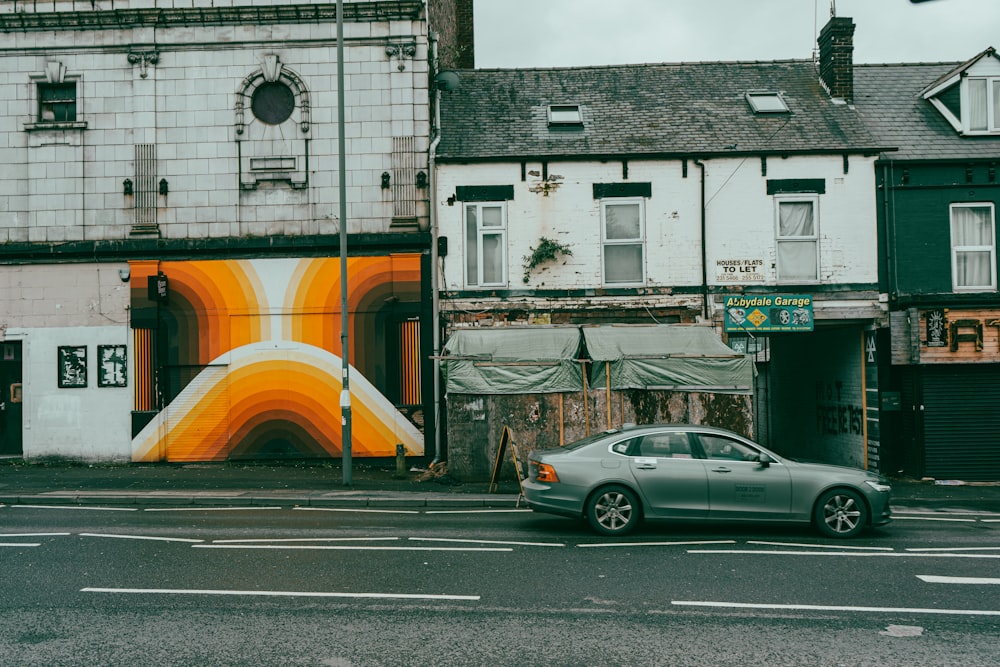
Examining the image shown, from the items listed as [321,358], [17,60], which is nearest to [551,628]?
[321,358]

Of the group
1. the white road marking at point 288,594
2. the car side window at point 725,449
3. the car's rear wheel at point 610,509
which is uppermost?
the car side window at point 725,449

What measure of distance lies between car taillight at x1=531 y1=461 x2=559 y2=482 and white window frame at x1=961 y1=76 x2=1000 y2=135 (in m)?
13.9

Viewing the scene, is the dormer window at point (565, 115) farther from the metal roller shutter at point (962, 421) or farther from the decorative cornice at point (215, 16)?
the metal roller shutter at point (962, 421)

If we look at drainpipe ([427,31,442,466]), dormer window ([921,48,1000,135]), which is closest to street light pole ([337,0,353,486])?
drainpipe ([427,31,442,466])

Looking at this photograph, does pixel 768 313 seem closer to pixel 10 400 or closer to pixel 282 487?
pixel 282 487

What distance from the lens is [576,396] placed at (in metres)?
16.6

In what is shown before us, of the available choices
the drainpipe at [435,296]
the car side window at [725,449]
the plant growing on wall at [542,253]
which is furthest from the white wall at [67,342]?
the car side window at [725,449]

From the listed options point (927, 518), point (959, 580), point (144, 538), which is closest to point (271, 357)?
point (144, 538)

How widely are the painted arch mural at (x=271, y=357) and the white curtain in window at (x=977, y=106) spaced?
12.9 m

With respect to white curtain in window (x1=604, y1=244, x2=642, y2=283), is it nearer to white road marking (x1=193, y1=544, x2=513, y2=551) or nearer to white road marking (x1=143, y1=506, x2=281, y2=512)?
white road marking (x1=143, y1=506, x2=281, y2=512)

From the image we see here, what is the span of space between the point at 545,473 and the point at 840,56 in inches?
566

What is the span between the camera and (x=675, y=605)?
25.1 feet

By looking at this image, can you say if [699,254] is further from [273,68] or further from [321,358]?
[273,68]

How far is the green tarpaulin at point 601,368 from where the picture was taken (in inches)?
645
